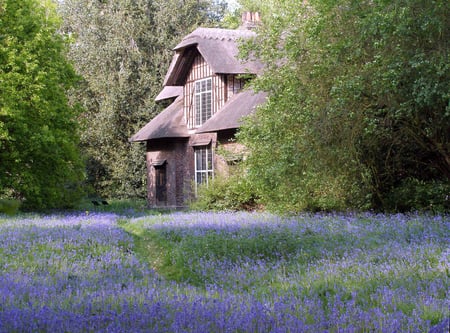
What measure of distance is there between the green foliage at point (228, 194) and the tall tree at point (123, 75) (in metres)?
15.1

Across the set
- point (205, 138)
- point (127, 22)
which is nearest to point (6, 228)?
point (205, 138)

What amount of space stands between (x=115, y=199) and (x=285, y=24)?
22990 mm

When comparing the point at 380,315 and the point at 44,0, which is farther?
the point at 44,0

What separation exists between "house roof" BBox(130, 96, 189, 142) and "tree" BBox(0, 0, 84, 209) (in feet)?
21.8

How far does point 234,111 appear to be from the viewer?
27.2 meters

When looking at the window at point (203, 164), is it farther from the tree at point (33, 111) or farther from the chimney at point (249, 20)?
the chimney at point (249, 20)

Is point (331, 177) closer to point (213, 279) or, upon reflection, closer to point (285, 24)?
point (285, 24)

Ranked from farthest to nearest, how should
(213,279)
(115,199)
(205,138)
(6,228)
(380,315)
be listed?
(115,199) → (205,138) → (6,228) → (213,279) → (380,315)

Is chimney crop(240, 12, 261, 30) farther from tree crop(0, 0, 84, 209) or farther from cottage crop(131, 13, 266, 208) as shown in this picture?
tree crop(0, 0, 84, 209)

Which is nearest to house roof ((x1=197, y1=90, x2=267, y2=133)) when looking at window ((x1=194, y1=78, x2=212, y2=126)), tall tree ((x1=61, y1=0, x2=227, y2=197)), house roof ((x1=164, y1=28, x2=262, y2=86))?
house roof ((x1=164, y1=28, x2=262, y2=86))

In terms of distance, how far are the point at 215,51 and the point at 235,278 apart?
70.2 feet

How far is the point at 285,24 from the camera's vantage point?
64.7ft

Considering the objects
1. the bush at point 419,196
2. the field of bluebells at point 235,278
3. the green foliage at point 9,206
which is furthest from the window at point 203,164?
the green foliage at point 9,206

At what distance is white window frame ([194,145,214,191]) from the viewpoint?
30.7 m
